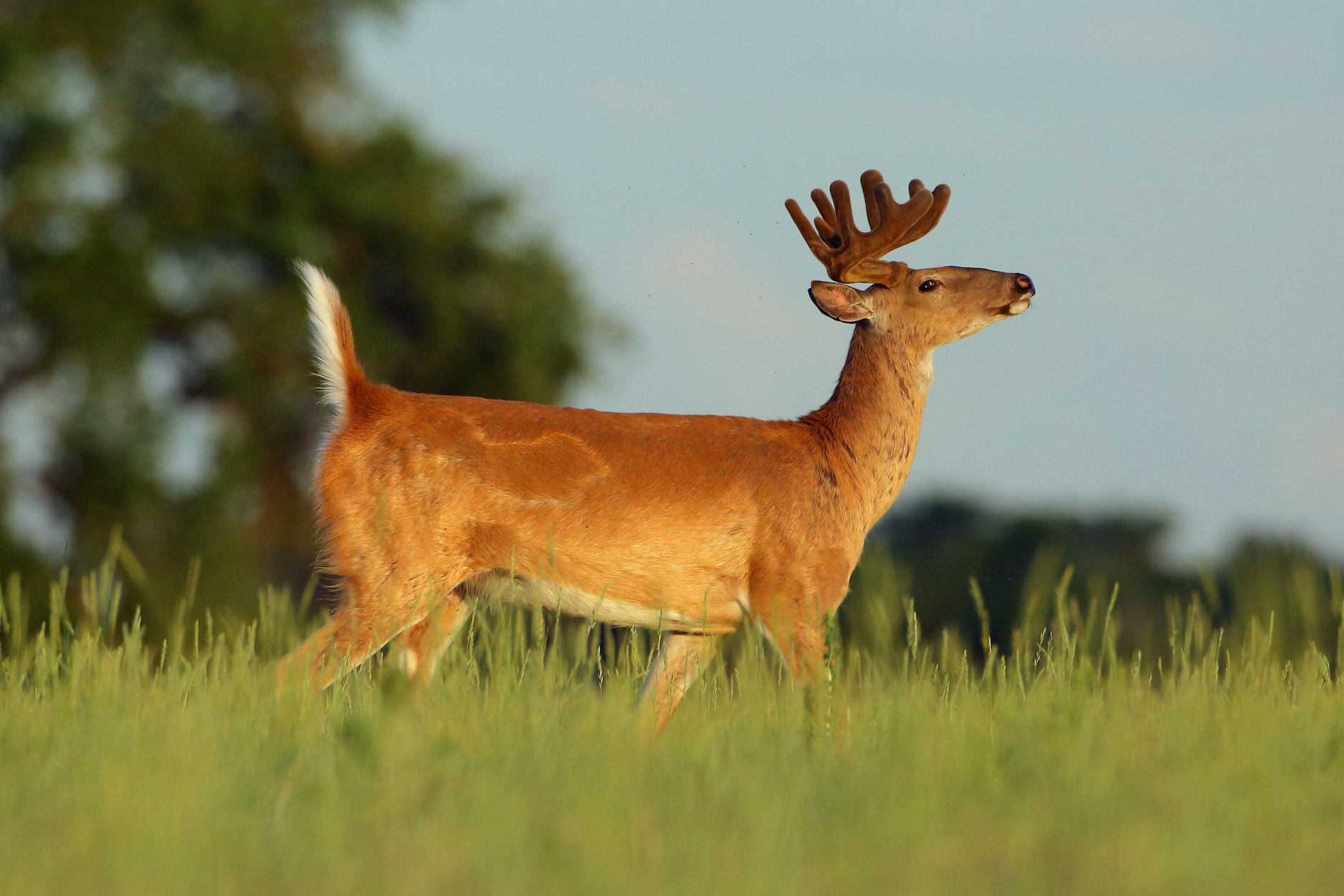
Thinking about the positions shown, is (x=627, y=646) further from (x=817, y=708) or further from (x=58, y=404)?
(x=58, y=404)

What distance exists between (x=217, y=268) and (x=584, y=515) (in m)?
12.9

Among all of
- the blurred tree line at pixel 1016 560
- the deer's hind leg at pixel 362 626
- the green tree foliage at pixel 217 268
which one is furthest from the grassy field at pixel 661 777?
the blurred tree line at pixel 1016 560

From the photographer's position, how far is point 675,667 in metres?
6.04

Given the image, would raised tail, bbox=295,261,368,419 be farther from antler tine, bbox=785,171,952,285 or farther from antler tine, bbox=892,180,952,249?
antler tine, bbox=892,180,952,249

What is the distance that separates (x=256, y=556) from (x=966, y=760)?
45.6ft

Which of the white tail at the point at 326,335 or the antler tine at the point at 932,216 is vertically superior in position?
the antler tine at the point at 932,216

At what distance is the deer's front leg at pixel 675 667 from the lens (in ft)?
19.0

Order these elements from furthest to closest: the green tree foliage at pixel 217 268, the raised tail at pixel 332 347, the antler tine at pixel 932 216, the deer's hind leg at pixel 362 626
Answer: the green tree foliage at pixel 217 268, the antler tine at pixel 932 216, the raised tail at pixel 332 347, the deer's hind leg at pixel 362 626

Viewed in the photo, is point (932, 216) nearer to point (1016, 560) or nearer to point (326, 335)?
point (326, 335)

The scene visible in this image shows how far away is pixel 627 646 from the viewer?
5629 millimetres

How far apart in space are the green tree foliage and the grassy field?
11296mm

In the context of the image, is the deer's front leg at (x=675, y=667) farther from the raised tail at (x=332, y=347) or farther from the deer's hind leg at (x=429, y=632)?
the raised tail at (x=332, y=347)

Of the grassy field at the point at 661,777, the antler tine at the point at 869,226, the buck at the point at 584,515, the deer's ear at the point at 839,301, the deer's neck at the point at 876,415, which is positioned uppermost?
the antler tine at the point at 869,226

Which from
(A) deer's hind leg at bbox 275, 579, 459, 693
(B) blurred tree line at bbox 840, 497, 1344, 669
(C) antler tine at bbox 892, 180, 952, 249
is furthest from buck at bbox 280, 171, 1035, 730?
(B) blurred tree line at bbox 840, 497, 1344, 669
